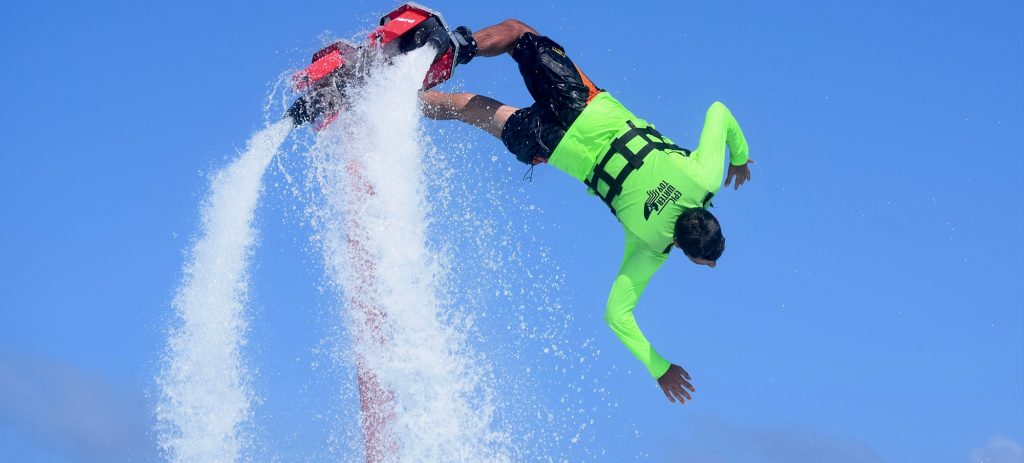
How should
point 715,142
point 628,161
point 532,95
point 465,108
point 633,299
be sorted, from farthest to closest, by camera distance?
point 465,108, point 532,95, point 633,299, point 628,161, point 715,142

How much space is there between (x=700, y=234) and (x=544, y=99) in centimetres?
259

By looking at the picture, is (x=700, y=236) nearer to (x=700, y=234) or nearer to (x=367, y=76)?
(x=700, y=234)

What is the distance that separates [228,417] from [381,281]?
318cm

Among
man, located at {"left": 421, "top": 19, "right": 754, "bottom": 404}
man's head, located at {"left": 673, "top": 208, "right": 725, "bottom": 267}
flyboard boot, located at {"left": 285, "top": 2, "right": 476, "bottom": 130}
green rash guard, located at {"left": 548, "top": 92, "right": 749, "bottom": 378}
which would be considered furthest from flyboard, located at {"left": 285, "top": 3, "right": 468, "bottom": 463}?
man's head, located at {"left": 673, "top": 208, "right": 725, "bottom": 267}

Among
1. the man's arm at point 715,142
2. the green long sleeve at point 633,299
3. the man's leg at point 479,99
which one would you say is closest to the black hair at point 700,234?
the man's arm at point 715,142

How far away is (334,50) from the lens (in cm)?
1404

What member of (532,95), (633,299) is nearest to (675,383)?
(633,299)

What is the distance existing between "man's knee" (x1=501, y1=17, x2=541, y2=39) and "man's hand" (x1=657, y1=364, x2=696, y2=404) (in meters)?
4.52

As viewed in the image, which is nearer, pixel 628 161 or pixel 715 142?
pixel 715 142

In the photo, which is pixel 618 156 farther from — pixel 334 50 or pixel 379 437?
pixel 379 437

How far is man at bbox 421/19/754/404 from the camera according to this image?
12.4 meters

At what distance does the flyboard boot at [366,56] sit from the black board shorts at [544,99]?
0.96 metres

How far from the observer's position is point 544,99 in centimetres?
1334

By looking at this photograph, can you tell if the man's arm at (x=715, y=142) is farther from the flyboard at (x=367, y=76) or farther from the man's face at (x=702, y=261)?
the flyboard at (x=367, y=76)
